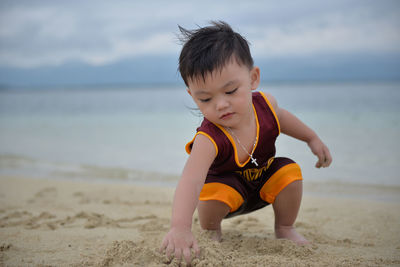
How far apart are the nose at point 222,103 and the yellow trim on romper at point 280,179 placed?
1.84ft

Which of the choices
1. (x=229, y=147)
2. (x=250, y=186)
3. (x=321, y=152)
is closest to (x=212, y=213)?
(x=250, y=186)

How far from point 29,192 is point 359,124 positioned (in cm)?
631

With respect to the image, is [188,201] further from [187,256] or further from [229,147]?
[229,147]

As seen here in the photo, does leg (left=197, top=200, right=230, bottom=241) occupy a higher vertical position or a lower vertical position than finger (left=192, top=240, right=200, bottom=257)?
higher

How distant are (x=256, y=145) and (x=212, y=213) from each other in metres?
0.44

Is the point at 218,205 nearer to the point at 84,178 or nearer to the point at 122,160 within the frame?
the point at 84,178

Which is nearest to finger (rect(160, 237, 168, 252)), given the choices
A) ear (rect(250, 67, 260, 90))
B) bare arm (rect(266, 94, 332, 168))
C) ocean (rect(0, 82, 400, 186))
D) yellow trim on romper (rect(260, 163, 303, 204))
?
yellow trim on romper (rect(260, 163, 303, 204))

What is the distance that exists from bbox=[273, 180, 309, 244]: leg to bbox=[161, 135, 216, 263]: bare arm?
51cm

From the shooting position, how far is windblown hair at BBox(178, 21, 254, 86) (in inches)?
67.6

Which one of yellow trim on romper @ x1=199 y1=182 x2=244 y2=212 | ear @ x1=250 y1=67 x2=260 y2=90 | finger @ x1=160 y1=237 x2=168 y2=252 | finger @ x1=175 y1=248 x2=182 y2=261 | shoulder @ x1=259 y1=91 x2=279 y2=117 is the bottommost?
finger @ x1=175 y1=248 x2=182 y2=261

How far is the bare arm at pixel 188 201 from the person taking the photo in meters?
1.59

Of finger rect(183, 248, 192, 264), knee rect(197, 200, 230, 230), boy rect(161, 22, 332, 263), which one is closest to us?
finger rect(183, 248, 192, 264)

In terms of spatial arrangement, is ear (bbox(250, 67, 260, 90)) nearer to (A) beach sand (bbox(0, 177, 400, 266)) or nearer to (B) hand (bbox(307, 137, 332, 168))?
(B) hand (bbox(307, 137, 332, 168))

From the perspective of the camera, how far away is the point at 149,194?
341 centimetres
